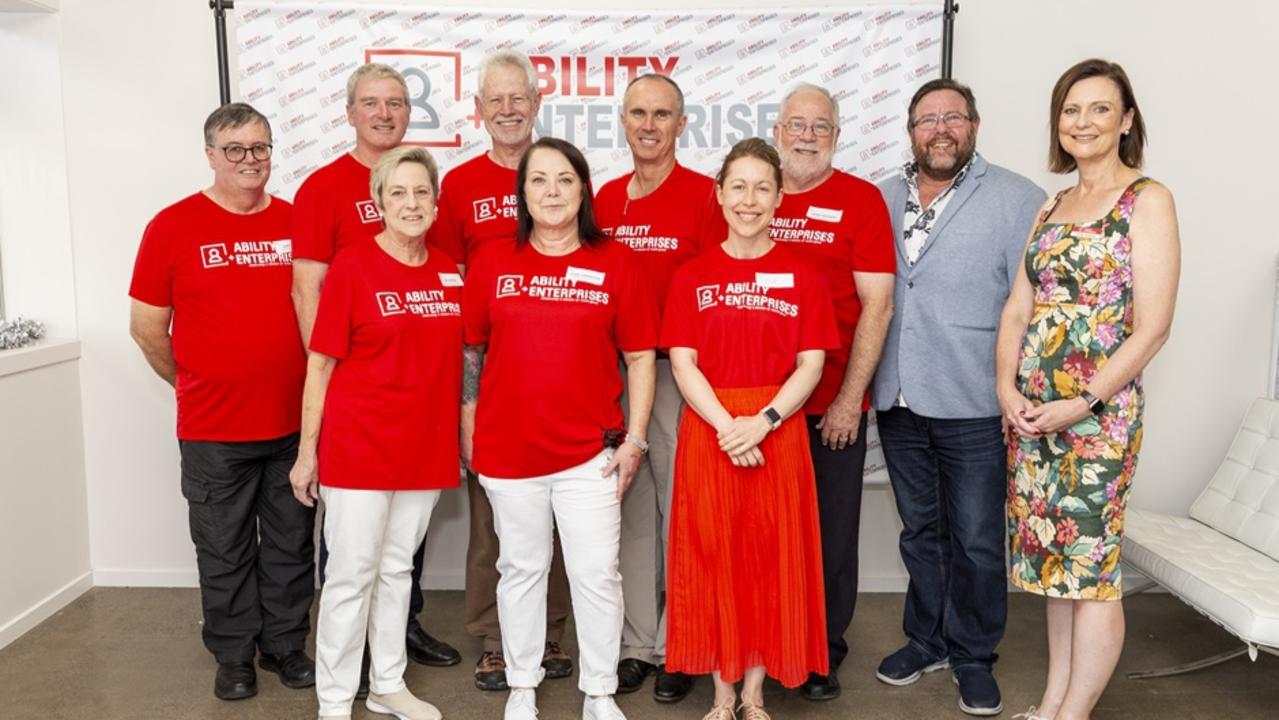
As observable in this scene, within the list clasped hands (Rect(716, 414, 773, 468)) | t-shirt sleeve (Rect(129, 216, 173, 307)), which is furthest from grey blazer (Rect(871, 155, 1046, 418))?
t-shirt sleeve (Rect(129, 216, 173, 307))

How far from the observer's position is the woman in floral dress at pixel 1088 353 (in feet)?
7.88

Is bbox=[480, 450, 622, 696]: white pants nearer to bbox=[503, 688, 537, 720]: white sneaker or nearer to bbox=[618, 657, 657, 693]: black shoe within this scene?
bbox=[503, 688, 537, 720]: white sneaker

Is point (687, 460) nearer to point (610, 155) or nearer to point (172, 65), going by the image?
point (610, 155)

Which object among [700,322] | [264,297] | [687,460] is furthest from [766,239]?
[264,297]

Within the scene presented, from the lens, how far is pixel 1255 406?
371 cm

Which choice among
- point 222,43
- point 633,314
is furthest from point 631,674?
point 222,43

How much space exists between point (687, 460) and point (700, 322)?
0.38 m

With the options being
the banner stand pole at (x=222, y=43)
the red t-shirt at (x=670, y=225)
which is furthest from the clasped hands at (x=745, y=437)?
the banner stand pole at (x=222, y=43)

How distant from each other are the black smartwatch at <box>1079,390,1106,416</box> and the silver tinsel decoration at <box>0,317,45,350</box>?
362 centimetres

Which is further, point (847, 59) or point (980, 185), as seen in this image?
point (847, 59)

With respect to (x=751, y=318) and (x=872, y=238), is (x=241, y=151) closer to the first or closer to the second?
(x=751, y=318)

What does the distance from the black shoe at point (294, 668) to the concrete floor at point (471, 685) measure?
0.10 ft

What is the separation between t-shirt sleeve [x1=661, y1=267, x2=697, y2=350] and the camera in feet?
8.63

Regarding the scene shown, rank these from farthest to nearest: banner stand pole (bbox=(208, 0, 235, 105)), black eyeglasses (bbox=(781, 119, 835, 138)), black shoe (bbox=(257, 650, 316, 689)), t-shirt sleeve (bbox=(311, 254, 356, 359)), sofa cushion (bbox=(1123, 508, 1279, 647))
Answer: banner stand pole (bbox=(208, 0, 235, 105)), black shoe (bbox=(257, 650, 316, 689)), black eyeglasses (bbox=(781, 119, 835, 138)), sofa cushion (bbox=(1123, 508, 1279, 647)), t-shirt sleeve (bbox=(311, 254, 356, 359))
